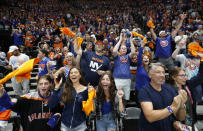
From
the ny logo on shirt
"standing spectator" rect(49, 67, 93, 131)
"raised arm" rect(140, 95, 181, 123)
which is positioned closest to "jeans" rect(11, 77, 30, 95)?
the ny logo on shirt

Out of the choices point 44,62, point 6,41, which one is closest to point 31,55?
point 6,41

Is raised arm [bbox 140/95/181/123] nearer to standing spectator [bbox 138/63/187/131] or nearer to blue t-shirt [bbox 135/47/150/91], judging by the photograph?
standing spectator [bbox 138/63/187/131]

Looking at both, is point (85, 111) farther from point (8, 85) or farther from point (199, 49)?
point (8, 85)

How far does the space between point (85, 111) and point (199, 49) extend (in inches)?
78.9

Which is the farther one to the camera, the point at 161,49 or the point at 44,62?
the point at 161,49

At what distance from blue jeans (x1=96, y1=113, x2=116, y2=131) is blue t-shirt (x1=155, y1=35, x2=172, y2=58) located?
2946mm

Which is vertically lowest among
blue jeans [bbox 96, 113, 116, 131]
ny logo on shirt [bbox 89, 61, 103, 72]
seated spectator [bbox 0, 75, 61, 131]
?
blue jeans [bbox 96, 113, 116, 131]

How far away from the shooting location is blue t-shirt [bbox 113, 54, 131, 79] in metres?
3.83

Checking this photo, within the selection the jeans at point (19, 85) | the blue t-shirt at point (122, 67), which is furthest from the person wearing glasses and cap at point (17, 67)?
the blue t-shirt at point (122, 67)

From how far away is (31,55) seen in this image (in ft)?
26.8

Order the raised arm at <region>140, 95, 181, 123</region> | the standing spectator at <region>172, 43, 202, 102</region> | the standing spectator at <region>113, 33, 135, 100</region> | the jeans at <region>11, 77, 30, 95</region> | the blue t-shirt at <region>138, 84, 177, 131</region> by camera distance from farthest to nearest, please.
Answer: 1. the jeans at <region>11, 77, 30, 95</region>
2. the standing spectator at <region>113, 33, 135, 100</region>
3. the standing spectator at <region>172, 43, 202, 102</region>
4. the blue t-shirt at <region>138, 84, 177, 131</region>
5. the raised arm at <region>140, 95, 181, 123</region>

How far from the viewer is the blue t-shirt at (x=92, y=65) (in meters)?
3.46

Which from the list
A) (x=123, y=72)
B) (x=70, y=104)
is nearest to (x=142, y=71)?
(x=123, y=72)

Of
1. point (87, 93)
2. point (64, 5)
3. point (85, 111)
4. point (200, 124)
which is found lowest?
point (200, 124)
